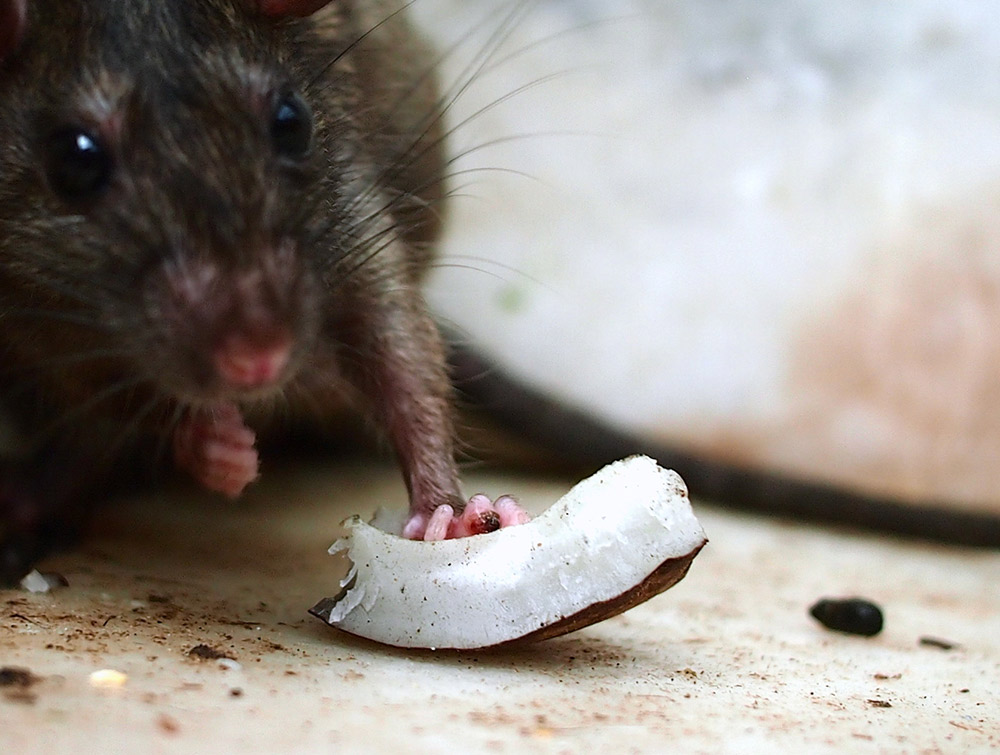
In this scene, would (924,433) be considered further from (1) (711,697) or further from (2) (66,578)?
(2) (66,578)

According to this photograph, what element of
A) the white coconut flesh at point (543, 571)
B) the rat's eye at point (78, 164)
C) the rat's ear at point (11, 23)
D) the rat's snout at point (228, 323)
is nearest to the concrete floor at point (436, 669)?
the white coconut flesh at point (543, 571)

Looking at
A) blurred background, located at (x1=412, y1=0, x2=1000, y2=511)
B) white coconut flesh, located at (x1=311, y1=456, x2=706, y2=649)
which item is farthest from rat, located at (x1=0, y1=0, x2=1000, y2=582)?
blurred background, located at (x1=412, y1=0, x2=1000, y2=511)

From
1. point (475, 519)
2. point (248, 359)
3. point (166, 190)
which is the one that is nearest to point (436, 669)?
point (475, 519)

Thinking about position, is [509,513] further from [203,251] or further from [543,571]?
[203,251]

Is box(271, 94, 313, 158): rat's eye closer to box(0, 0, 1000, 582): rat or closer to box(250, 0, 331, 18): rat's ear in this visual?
box(0, 0, 1000, 582): rat

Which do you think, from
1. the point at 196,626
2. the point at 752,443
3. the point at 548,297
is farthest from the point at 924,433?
the point at 196,626

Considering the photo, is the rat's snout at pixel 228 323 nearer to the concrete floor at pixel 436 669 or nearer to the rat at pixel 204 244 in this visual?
the rat at pixel 204 244
